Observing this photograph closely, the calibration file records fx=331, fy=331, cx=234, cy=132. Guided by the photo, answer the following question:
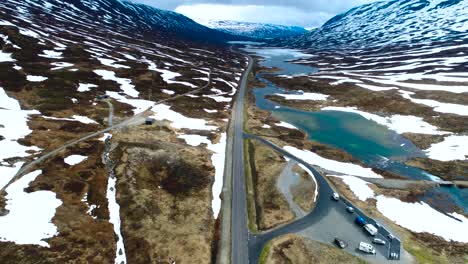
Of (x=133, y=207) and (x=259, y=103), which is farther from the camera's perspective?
(x=259, y=103)

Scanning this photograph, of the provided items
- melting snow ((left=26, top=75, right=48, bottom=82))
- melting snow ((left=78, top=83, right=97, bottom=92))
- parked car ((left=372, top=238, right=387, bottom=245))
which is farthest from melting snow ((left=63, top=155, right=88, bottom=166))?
melting snow ((left=26, top=75, right=48, bottom=82))

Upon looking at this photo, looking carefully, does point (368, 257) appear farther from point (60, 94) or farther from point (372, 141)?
point (60, 94)

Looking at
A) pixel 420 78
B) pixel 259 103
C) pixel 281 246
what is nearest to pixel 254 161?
pixel 281 246

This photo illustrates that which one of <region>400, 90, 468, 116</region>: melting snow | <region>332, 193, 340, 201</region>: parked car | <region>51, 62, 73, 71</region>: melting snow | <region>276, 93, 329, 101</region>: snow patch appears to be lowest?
<region>276, 93, 329, 101</region>: snow patch

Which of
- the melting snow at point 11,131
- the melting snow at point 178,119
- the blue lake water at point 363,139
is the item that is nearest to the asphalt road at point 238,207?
the melting snow at point 178,119

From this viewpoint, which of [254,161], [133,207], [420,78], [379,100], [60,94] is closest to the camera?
[133,207]

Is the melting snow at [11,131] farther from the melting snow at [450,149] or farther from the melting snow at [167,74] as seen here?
the melting snow at [450,149]

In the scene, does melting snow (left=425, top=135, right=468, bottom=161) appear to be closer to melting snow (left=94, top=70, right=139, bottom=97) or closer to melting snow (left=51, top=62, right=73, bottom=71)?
melting snow (left=94, top=70, right=139, bottom=97)
